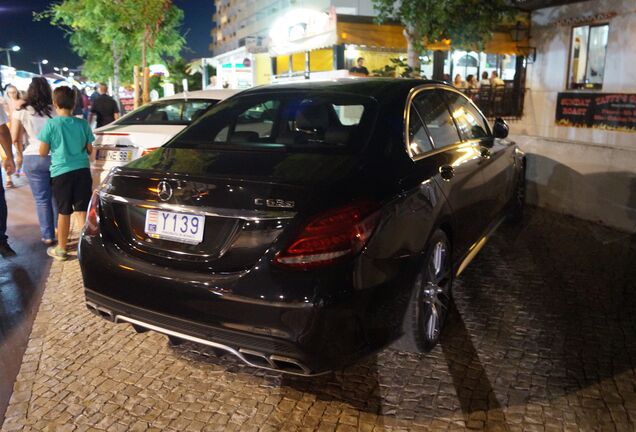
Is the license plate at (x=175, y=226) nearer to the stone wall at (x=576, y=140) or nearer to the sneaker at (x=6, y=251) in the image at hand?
the sneaker at (x=6, y=251)

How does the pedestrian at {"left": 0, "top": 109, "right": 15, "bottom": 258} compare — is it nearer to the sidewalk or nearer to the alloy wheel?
the sidewalk

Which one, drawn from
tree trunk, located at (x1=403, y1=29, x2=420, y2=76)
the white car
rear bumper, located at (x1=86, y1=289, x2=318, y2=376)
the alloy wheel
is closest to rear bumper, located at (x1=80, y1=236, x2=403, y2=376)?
rear bumper, located at (x1=86, y1=289, x2=318, y2=376)

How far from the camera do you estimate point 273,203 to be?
2.57 metres

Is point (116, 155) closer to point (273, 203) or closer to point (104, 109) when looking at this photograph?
point (104, 109)

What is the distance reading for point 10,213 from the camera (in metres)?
7.73

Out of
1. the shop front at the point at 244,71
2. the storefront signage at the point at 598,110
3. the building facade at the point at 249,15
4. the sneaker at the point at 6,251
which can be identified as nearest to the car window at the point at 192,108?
the sneaker at the point at 6,251

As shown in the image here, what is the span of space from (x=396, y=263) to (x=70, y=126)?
3.76 meters

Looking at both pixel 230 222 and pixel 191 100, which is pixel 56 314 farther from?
pixel 191 100

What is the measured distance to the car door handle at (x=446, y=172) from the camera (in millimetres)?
3479

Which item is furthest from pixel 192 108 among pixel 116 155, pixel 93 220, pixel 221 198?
pixel 221 198

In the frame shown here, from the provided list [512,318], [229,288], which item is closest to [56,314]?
[229,288]

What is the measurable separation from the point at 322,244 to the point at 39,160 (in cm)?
442

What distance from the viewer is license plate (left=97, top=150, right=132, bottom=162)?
22.4 ft

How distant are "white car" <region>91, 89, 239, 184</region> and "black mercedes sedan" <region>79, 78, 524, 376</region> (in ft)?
10.8
